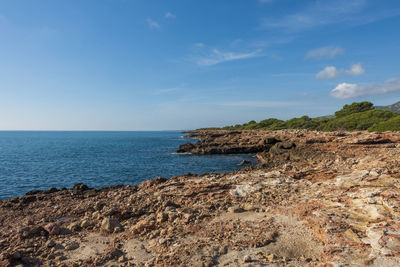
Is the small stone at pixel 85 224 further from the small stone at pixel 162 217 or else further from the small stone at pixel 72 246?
the small stone at pixel 162 217

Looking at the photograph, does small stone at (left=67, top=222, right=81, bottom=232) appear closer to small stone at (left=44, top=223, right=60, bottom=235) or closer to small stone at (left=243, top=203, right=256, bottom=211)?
small stone at (left=44, top=223, right=60, bottom=235)

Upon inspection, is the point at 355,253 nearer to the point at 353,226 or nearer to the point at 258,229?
the point at 353,226

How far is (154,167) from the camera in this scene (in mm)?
34969

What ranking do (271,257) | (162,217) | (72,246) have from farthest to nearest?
(162,217) → (72,246) → (271,257)

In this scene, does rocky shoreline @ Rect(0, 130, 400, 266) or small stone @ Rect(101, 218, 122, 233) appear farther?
small stone @ Rect(101, 218, 122, 233)

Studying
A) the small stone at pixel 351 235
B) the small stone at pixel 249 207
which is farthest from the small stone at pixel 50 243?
the small stone at pixel 351 235

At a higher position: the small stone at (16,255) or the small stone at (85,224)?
the small stone at (16,255)

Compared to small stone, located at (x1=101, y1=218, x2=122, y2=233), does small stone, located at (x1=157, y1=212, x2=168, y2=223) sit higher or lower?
higher

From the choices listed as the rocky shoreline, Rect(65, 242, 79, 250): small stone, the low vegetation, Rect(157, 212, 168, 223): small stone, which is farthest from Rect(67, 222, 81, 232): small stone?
the low vegetation

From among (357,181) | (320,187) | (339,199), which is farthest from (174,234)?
(357,181)

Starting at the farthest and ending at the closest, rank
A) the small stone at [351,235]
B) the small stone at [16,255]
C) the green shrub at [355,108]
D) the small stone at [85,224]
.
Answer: the green shrub at [355,108] < the small stone at [85,224] < the small stone at [16,255] < the small stone at [351,235]

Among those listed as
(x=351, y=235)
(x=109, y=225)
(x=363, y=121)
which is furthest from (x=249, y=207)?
Result: (x=363, y=121)

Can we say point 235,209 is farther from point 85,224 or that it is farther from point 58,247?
point 58,247

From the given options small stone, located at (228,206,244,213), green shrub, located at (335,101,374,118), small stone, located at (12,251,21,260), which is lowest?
small stone, located at (12,251,21,260)
